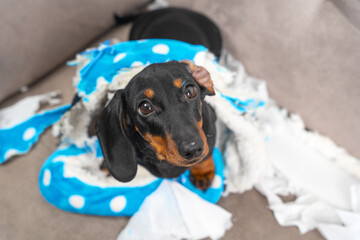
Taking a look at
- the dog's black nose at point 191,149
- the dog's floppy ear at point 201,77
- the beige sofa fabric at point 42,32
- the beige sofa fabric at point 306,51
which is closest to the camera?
the dog's black nose at point 191,149

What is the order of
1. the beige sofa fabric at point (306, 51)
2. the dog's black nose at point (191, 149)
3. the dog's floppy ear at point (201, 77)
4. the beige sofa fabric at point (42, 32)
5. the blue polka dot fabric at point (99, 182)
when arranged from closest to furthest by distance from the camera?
1. the dog's black nose at point (191, 149)
2. the dog's floppy ear at point (201, 77)
3. the blue polka dot fabric at point (99, 182)
4. the beige sofa fabric at point (306, 51)
5. the beige sofa fabric at point (42, 32)

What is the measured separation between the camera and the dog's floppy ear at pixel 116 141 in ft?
2.77

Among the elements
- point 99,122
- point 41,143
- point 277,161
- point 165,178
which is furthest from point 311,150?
point 41,143

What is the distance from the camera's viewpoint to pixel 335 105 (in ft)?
4.27

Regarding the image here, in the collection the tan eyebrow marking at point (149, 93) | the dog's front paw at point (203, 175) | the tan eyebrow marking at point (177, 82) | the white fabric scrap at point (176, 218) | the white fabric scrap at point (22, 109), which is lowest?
the white fabric scrap at point (176, 218)

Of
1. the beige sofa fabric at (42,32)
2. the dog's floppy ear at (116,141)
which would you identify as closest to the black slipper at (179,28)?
the beige sofa fabric at (42,32)

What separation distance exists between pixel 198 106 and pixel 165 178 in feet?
1.58

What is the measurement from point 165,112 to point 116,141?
0.69 feet

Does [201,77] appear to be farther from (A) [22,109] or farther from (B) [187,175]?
(A) [22,109]

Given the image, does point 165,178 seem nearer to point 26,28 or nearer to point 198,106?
point 198,106

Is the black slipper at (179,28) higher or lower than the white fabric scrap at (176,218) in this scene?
higher

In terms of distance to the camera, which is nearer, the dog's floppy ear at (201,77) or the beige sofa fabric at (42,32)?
the dog's floppy ear at (201,77)

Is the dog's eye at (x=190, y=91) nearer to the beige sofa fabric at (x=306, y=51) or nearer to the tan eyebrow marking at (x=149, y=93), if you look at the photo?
the tan eyebrow marking at (x=149, y=93)

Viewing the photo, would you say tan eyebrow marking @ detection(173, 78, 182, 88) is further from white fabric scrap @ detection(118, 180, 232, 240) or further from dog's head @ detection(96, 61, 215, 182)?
white fabric scrap @ detection(118, 180, 232, 240)
